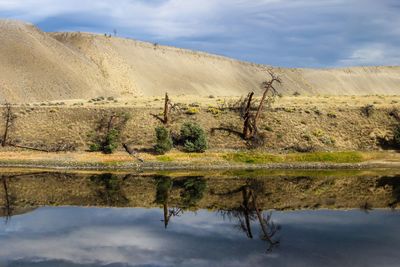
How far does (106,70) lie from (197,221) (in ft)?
356

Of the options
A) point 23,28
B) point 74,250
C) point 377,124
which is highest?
point 23,28

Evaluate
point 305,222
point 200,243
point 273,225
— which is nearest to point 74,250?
point 200,243

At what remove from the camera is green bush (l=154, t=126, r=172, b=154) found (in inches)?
2340

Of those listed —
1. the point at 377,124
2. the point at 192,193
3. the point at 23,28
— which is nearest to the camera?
the point at 192,193

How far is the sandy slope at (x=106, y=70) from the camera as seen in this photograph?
10906 cm

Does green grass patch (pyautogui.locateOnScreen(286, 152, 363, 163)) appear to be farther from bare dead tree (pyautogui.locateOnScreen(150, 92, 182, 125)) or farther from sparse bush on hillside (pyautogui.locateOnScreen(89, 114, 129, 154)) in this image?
sparse bush on hillside (pyautogui.locateOnScreen(89, 114, 129, 154))

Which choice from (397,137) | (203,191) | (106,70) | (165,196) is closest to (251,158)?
(203,191)

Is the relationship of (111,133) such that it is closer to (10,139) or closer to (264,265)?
(10,139)

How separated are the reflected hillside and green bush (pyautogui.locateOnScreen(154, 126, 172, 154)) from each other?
7103 millimetres

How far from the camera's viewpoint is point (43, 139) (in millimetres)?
64438

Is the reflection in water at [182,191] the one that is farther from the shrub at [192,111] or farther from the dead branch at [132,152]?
the shrub at [192,111]

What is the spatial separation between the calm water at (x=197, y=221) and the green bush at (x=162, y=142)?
27.8ft

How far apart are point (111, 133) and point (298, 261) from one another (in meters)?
39.2

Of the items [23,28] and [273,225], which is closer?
[273,225]
